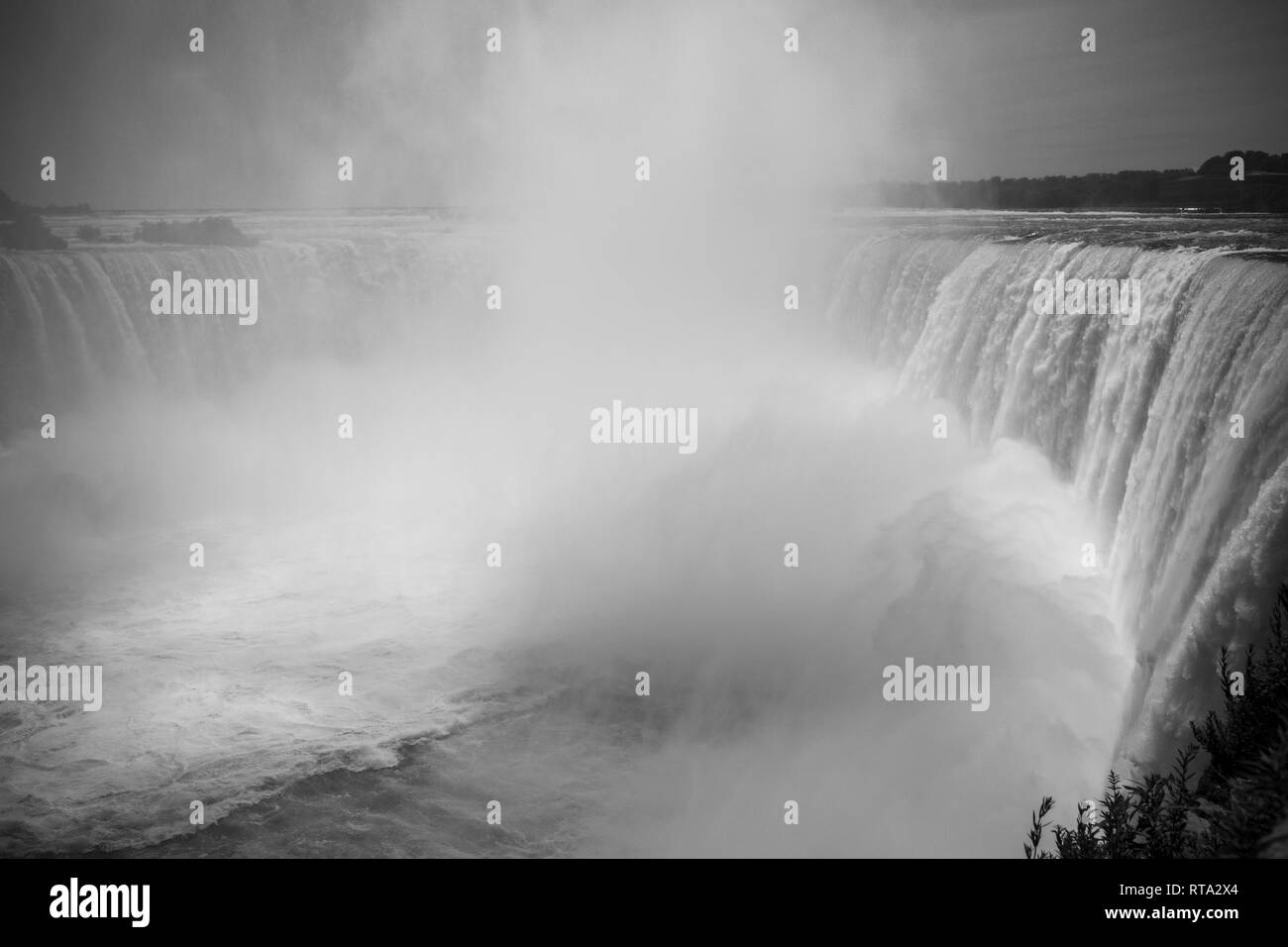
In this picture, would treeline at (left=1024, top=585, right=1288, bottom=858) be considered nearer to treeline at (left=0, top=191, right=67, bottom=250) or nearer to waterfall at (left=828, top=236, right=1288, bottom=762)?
waterfall at (left=828, top=236, right=1288, bottom=762)

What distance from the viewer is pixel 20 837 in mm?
10227

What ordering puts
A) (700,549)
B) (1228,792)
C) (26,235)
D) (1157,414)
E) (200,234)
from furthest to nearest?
1. (200,234)
2. (26,235)
3. (700,549)
4. (1157,414)
5. (1228,792)

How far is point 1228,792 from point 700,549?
1022cm

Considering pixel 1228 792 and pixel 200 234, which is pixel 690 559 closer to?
pixel 1228 792

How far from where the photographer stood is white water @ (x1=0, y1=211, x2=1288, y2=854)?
9.70 m

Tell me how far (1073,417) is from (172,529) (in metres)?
16.8

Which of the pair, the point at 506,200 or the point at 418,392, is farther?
the point at 506,200

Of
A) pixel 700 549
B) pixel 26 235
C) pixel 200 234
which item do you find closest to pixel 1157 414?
pixel 700 549

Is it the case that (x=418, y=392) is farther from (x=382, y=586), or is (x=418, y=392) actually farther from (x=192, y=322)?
(x=382, y=586)

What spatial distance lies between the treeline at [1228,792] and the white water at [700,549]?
36.3 inches

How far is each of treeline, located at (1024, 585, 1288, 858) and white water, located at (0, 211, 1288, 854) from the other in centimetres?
92

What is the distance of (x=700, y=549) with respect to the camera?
15.7m
